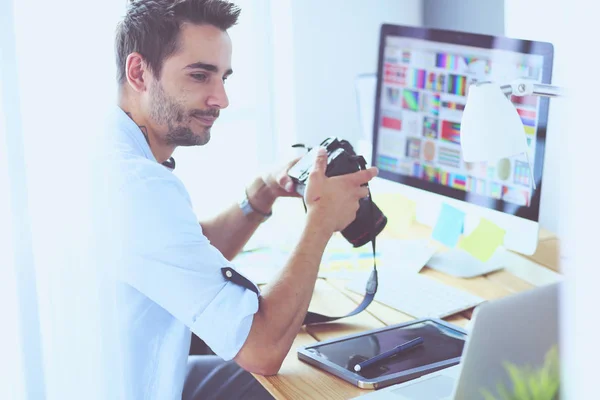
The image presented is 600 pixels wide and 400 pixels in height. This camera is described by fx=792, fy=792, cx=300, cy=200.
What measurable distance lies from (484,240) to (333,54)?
34.6 inches

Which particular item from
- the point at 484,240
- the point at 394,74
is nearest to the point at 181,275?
the point at 484,240

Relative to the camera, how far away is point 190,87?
141 centimetres

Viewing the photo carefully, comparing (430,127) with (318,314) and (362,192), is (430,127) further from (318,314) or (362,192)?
(318,314)

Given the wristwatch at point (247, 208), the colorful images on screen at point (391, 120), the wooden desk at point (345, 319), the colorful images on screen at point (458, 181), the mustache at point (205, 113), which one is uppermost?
the mustache at point (205, 113)

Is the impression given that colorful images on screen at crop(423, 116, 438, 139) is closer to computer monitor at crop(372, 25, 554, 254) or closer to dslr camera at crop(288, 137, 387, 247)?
computer monitor at crop(372, 25, 554, 254)

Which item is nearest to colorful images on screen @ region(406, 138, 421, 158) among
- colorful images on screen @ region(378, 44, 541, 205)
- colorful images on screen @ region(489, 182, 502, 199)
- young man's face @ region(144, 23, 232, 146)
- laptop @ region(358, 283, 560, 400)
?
colorful images on screen @ region(378, 44, 541, 205)

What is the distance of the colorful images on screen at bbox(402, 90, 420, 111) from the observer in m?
1.68

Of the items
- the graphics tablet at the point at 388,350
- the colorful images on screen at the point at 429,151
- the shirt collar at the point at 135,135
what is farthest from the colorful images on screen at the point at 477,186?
the shirt collar at the point at 135,135

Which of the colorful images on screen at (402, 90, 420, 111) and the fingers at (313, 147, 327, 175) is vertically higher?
the colorful images on screen at (402, 90, 420, 111)

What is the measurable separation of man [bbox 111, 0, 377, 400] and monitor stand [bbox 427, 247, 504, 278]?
321 mm

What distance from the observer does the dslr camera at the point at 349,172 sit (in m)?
1.37

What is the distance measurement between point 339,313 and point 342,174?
0.82 feet

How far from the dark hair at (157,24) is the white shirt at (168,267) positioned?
0.69ft

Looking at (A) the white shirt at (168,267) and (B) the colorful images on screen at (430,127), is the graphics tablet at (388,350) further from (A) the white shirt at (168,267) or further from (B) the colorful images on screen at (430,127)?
(B) the colorful images on screen at (430,127)
